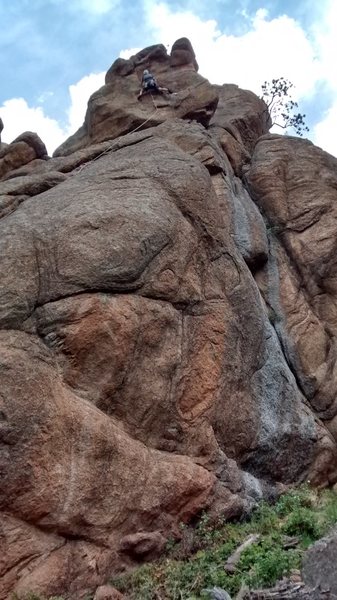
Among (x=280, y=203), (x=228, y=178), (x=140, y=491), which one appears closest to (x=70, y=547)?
(x=140, y=491)

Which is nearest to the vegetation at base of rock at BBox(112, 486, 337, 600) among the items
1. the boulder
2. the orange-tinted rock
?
the orange-tinted rock

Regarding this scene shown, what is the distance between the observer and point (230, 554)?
35.3 ft

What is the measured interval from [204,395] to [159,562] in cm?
360

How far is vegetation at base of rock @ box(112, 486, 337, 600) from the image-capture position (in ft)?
30.6

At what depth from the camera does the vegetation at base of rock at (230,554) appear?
30.6 ft

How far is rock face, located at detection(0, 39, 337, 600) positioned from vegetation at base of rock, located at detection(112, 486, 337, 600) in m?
0.40

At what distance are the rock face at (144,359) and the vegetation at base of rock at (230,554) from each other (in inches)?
15.6

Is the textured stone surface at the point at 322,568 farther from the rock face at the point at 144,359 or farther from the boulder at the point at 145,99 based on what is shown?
the boulder at the point at 145,99

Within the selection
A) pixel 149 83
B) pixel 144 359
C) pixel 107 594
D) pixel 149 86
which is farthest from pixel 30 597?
pixel 149 83

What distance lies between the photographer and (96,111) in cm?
2372

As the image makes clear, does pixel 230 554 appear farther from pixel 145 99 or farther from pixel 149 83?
pixel 149 83

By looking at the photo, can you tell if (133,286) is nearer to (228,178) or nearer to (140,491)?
(140,491)

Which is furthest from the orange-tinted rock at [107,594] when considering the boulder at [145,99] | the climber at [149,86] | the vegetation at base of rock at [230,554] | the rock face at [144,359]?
the climber at [149,86]

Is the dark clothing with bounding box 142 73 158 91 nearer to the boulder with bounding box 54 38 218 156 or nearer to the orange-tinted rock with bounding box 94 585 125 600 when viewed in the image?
the boulder with bounding box 54 38 218 156
